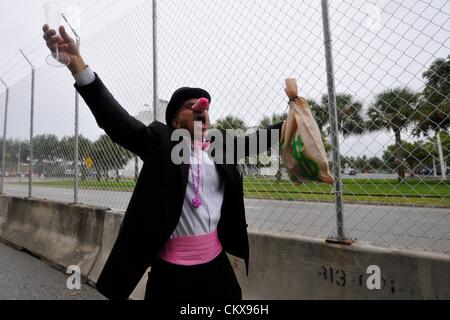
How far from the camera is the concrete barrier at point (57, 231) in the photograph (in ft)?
13.7

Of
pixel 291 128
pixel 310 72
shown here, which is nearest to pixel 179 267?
pixel 291 128

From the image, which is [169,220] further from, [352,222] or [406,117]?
[352,222]

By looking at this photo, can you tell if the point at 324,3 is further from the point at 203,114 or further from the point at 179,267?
the point at 179,267

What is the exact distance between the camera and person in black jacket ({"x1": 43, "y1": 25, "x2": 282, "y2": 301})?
5.33 ft

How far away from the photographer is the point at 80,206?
182 inches

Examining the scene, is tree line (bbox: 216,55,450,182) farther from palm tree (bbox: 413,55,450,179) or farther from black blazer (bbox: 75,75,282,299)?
black blazer (bbox: 75,75,282,299)

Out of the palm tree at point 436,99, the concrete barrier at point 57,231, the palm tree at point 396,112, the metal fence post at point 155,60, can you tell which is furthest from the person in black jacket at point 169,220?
Answer: the concrete barrier at point 57,231

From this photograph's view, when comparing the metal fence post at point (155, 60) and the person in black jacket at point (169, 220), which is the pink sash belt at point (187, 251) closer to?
the person in black jacket at point (169, 220)

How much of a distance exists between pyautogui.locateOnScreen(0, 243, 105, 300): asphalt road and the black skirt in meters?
2.12

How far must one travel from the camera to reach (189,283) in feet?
5.36

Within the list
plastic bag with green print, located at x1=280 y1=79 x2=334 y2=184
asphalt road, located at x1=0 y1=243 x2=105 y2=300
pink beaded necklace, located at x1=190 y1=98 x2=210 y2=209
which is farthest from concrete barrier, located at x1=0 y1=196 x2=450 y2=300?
pink beaded necklace, located at x1=190 y1=98 x2=210 y2=209

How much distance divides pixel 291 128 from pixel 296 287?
1.21 m

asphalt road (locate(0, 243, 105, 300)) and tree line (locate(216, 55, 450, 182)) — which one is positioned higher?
tree line (locate(216, 55, 450, 182))

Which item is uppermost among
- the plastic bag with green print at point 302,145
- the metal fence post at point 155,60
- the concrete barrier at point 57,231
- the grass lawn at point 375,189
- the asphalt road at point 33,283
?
the metal fence post at point 155,60
